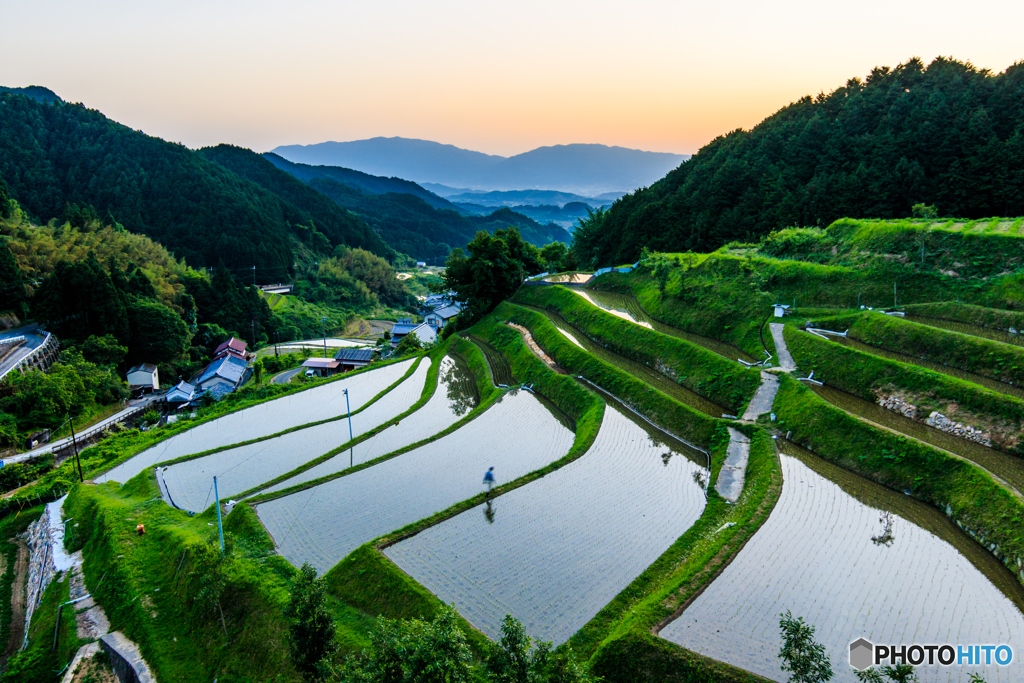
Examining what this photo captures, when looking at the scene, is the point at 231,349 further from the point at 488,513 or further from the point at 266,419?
the point at 488,513

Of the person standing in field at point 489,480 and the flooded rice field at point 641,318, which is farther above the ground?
the flooded rice field at point 641,318

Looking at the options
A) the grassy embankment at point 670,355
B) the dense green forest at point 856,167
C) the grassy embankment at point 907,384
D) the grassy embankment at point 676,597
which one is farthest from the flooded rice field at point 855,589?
the dense green forest at point 856,167

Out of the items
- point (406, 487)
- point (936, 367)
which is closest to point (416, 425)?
point (406, 487)

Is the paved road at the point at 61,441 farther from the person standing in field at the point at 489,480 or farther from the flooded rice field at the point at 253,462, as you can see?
the person standing in field at the point at 489,480

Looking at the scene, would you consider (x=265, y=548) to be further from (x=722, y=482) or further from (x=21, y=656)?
(x=722, y=482)

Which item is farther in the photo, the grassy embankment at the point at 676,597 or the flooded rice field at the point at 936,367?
the flooded rice field at the point at 936,367

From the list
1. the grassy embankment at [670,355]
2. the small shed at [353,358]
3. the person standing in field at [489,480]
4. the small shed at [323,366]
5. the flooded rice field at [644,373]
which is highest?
the grassy embankment at [670,355]

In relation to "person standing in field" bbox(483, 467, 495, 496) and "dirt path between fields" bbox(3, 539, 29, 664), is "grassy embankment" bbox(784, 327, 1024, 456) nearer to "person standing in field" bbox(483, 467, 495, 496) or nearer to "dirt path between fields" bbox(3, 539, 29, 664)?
"person standing in field" bbox(483, 467, 495, 496)
